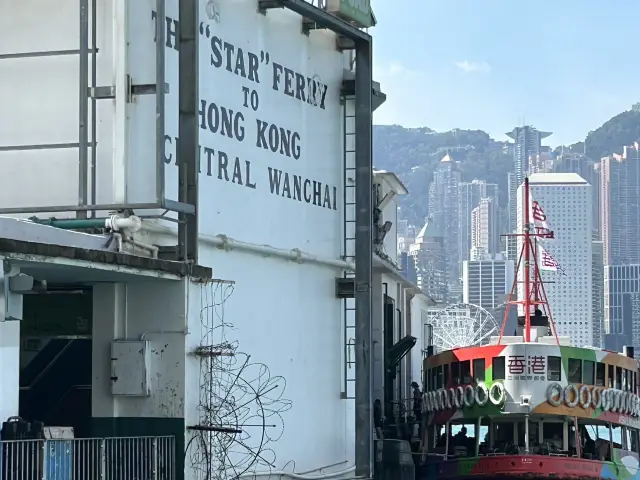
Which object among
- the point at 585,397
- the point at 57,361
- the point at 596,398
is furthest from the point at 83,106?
the point at 596,398

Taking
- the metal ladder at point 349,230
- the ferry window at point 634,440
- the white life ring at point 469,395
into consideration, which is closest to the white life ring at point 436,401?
the white life ring at point 469,395

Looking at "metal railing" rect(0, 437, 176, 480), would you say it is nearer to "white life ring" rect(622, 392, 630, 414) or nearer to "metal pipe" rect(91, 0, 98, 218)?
"metal pipe" rect(91, 0, 98, 218)

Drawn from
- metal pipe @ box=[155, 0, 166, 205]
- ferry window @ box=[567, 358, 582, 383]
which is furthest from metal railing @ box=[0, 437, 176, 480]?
ferry window @ box=[567, 358, 582, 383]

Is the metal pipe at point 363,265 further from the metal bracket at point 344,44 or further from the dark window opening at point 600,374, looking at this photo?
the dark window opening at point 600,374

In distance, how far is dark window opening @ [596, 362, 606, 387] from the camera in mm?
32875

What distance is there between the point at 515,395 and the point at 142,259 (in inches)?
631

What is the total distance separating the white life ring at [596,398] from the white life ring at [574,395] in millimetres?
468

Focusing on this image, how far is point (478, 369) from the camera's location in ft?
108

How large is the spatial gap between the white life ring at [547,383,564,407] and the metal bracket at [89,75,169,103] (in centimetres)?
1587

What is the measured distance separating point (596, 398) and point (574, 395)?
71cm

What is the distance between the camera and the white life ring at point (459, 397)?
33.2m

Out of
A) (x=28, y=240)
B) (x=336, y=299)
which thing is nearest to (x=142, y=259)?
(x=28, y=240)

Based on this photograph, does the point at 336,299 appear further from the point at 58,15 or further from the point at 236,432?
the point at 58,15

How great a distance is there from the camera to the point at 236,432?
19.2 meters
